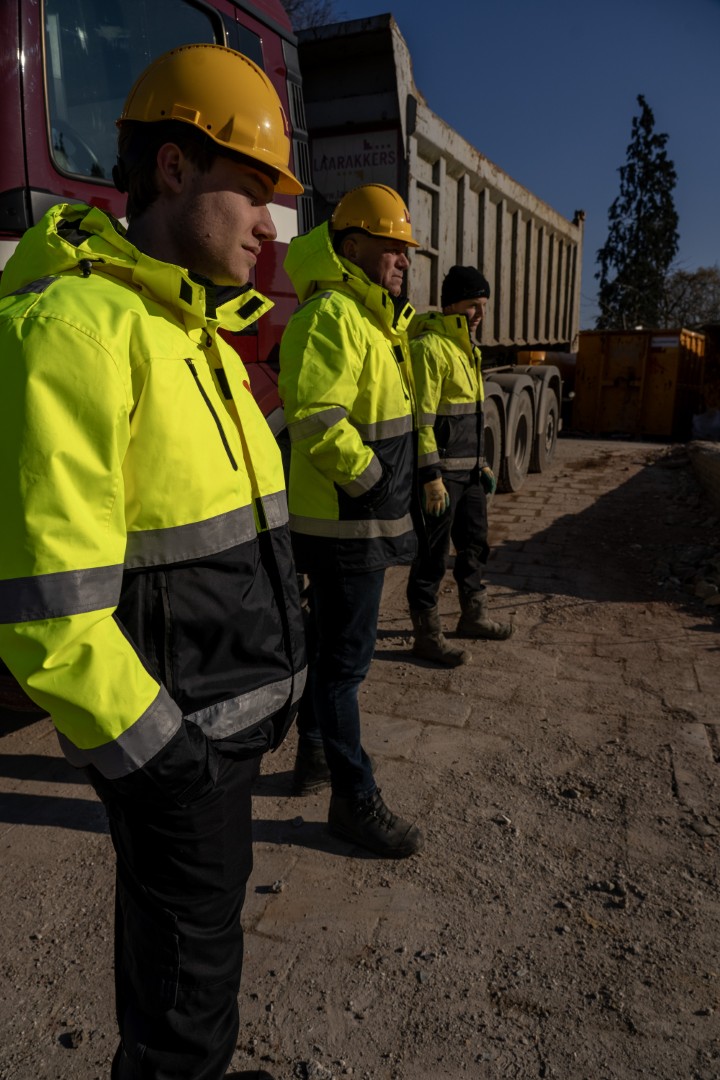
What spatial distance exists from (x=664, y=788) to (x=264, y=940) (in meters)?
1.69

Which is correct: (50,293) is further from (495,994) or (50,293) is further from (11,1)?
(11,1)

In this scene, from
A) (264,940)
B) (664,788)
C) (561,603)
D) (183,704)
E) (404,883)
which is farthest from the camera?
(561,603)

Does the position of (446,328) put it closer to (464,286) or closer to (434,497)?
(464,286)

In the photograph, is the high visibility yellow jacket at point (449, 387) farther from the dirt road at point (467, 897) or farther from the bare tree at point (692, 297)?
the bare tree at point (692, 297)

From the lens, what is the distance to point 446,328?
14.3 ft

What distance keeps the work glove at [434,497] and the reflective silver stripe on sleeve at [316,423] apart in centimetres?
136

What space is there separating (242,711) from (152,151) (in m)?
1.01

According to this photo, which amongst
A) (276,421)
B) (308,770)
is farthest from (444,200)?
(308,770)

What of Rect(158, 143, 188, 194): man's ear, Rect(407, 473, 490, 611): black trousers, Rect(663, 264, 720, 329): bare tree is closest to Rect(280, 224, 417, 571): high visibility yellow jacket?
Rect(158, 143, 188, 194): man's ear

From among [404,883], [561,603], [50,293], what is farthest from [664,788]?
[50,293]

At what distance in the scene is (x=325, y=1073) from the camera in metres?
1.86

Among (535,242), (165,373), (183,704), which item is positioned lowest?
(183,704)

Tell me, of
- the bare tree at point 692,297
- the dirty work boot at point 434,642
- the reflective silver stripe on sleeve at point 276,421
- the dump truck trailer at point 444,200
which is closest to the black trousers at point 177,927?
the reflective silver stripe on sleeve at point 276,421

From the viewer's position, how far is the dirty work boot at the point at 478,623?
15.3 ft
